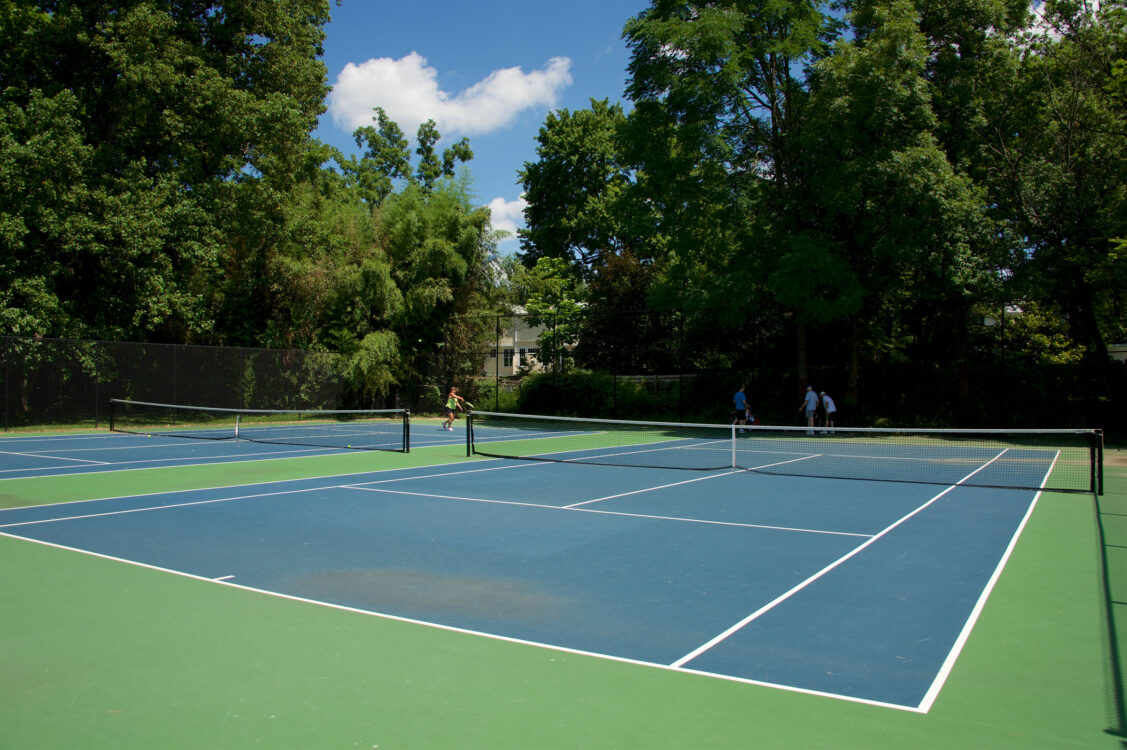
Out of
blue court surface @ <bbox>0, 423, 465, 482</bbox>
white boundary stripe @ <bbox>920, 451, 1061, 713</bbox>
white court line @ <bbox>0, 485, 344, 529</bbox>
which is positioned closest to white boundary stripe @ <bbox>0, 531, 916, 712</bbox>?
white boundary stripe @ <bbox>920, 451, 1061, 713</bbox>

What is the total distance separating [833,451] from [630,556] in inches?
568

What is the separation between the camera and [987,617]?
6.10 meters

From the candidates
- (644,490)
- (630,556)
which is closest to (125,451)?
(644,490)

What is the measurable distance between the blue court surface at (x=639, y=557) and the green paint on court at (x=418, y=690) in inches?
11.4

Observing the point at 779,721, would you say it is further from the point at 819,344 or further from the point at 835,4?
the point at 835,4

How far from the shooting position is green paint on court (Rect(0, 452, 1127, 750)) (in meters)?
4.00

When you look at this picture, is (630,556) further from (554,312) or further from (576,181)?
(576,181)

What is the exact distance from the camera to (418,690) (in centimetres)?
462

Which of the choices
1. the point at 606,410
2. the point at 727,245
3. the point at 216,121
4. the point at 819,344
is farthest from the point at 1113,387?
the point at 216,121

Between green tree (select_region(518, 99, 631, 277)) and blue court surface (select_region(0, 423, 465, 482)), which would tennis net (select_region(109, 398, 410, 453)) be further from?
green tree (select_region(518, 99, 631, 277))

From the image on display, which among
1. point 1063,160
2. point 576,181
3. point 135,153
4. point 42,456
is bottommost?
point 42,456

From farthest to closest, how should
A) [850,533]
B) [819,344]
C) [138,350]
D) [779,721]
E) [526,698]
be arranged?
[819,344]
[138,350]
[850,533]
[526,698]
[779,721]

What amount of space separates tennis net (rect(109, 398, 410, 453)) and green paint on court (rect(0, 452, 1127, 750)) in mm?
14664

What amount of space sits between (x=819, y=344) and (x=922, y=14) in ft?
41.6
